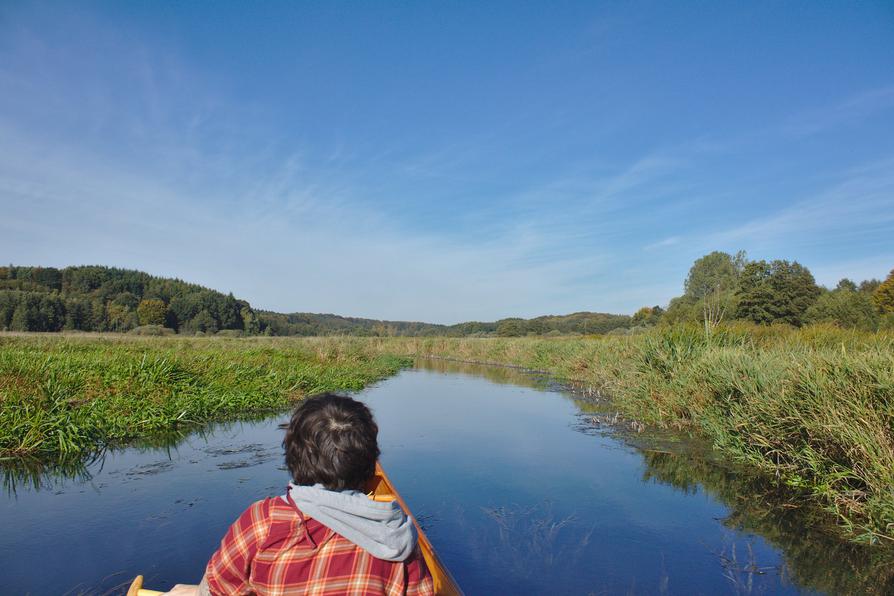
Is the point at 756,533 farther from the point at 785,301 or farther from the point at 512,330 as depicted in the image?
the point at 512,330

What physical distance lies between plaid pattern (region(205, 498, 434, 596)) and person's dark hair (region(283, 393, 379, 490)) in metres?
0.14

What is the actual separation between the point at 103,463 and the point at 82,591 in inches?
131

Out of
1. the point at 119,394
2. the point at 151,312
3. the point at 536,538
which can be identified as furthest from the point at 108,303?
the point at 536,538

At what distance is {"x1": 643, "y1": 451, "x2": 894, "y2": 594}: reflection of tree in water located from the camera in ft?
12.3

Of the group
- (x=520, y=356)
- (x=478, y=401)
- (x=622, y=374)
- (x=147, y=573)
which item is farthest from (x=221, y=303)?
(x=147, y=573)

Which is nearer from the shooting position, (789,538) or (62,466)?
(789,538)

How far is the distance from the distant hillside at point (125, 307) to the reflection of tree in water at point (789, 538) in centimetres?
2410

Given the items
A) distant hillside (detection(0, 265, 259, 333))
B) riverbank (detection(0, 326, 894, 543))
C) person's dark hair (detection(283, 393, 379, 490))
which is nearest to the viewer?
person's dark hair (detection(283, 393, 379, 490))

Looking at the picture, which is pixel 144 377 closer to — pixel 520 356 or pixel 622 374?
pixel 622 374

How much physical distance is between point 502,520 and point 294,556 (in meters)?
3.57

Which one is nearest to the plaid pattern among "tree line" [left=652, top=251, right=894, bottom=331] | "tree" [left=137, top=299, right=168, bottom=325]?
"tree line" [left=652, top=251, right=894, bottom=331]

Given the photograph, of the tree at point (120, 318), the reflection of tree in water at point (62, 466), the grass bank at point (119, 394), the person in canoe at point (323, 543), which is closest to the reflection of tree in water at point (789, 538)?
the person in canoe at point (323, 543)

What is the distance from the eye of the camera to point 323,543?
166 cm

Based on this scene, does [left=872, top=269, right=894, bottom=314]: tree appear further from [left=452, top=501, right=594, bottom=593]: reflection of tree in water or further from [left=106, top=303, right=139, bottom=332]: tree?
[left=106, top=303, right=139, bottom=332]: tree
